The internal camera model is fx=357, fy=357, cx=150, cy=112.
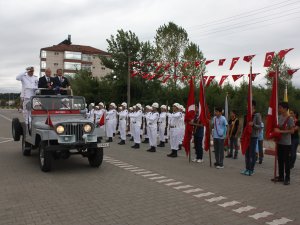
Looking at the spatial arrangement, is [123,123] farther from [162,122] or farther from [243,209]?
[243,209]

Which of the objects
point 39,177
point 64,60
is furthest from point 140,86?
point 64,60

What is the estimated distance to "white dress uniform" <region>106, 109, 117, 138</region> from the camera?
17.1 meters

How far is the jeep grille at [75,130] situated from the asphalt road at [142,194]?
93cm

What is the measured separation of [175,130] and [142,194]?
5.83m

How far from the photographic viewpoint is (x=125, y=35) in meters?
32.2

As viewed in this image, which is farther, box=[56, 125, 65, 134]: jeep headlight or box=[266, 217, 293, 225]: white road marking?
box=[56, 125, 65, 134]: jeep headlight

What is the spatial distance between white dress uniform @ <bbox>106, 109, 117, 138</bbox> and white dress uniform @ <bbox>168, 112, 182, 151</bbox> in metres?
5.13

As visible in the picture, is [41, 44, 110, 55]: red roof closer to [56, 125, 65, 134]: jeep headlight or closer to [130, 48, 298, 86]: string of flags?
[130, 48, 298, 86]: string of flags

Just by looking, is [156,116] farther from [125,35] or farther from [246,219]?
[125,35]

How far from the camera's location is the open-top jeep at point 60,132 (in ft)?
28.0

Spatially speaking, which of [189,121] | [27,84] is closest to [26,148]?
[27,84]

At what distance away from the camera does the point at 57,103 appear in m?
10.3

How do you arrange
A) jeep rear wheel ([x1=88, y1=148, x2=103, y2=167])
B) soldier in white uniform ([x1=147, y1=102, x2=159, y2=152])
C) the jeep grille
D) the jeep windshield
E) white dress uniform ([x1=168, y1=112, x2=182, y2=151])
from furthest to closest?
soldier in white uniform ([x1=147, y1=102, x2=159, y2=152])
white dress uniform ([x1=168, y1=112, x2=182, y2=151])
the jeep windshield
jeep rear wheel ([x1=88, y1=148, x2=103, y2=167])
the jeep grille

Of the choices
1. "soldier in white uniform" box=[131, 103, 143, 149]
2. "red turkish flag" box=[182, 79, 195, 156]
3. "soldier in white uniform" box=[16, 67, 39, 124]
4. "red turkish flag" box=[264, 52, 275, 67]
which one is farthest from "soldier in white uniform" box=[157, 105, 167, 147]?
"soldier in white uniform" box=[16, 67, 39, 124]
